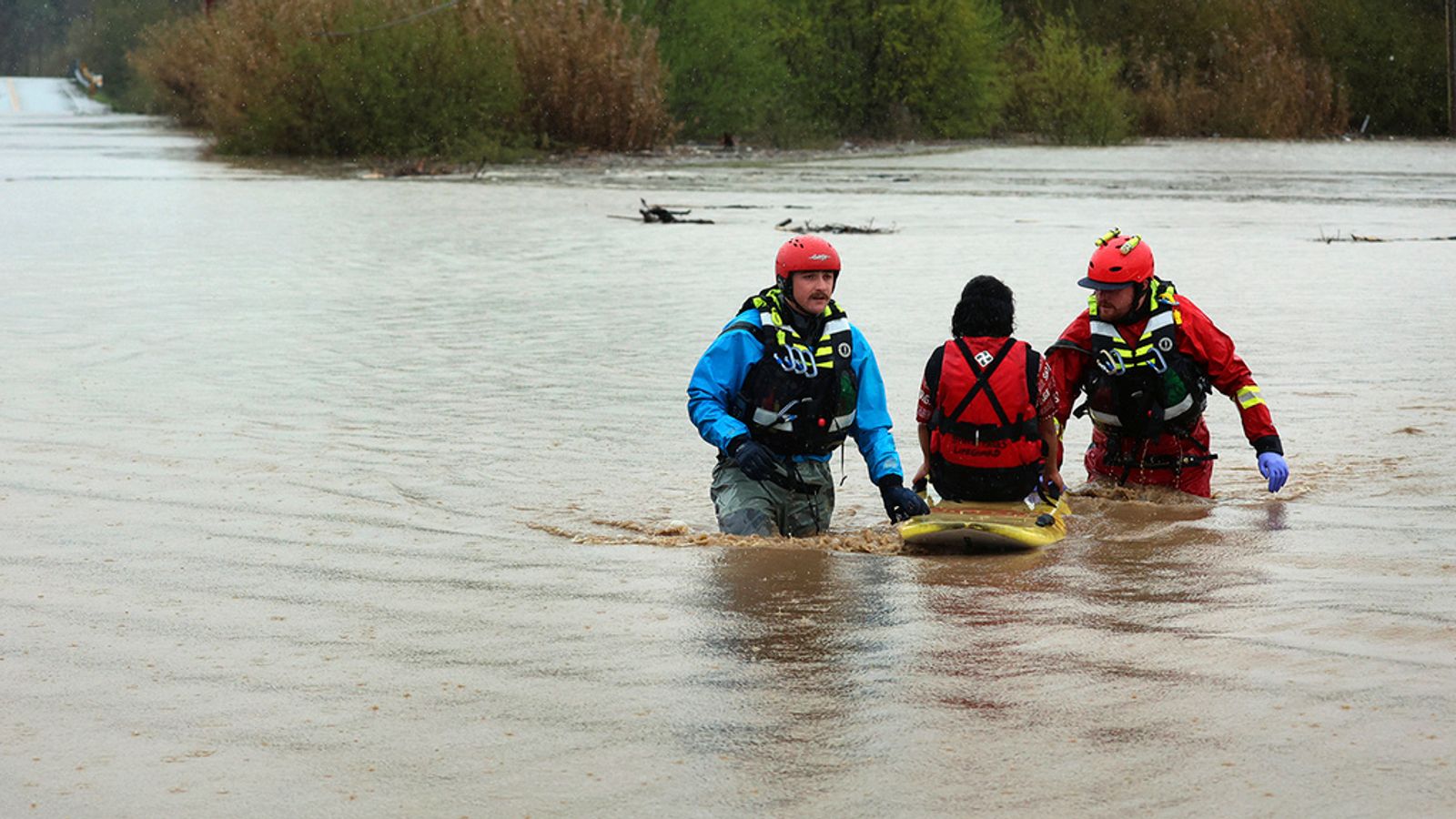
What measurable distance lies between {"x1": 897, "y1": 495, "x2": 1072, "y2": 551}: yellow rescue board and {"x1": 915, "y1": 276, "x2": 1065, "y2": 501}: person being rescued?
13 cm

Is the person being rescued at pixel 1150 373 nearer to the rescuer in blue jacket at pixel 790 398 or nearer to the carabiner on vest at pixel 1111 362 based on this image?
the carabiner on vest at pixel 1111 362

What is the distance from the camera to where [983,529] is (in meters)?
7.17

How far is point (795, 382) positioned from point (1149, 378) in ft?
5.20

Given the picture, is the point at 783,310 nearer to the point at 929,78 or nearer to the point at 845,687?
the point at 845,687

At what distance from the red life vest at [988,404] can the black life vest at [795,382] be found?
40 cm

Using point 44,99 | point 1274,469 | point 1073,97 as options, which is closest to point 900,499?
point 1274,469

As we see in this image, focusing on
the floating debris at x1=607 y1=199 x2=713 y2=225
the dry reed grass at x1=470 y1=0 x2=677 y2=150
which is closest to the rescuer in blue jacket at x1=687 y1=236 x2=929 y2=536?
the floating debris at x1=607 y1=199 x2=713 y2=225

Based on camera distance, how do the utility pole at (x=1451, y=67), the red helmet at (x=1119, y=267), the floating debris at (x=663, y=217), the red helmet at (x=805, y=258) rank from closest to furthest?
the red helmet at (x=805, y=258) < the red helmet at (x=1119, y=267) < the floating debris at (x=663, y=217) < the utility pole at (x=1451, y=67)

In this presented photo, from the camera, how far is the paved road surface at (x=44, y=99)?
90.1 m

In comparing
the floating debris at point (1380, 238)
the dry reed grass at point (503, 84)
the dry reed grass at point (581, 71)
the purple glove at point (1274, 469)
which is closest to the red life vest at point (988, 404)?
the purple glove at point (1274, 469)

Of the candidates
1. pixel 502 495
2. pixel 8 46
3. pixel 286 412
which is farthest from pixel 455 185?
pixel 8 46

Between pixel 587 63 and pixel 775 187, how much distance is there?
1218 centimetres

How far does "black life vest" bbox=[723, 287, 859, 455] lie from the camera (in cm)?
757

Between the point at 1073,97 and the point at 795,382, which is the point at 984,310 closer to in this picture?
the point at 795,382
